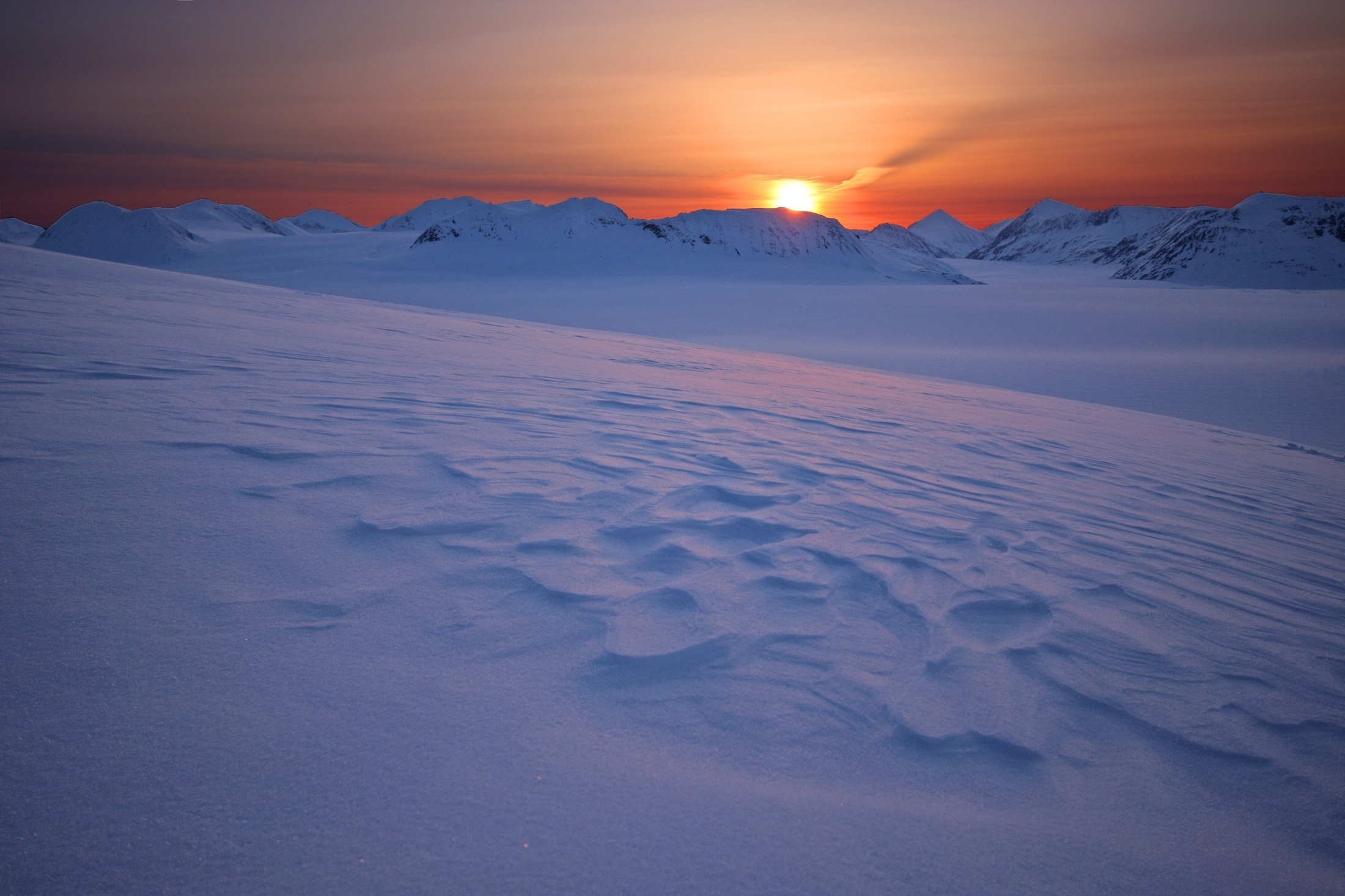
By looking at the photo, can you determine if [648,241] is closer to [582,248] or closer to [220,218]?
[582,248]

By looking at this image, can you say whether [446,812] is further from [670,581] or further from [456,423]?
[456,423]

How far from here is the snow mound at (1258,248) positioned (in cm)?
9725

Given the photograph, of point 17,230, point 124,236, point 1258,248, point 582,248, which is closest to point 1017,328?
point 582,248

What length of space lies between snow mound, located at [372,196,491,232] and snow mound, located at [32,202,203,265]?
104 m

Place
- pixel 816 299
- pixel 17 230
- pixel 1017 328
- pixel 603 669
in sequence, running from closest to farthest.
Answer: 1. pixel 603 669
2. pixel 1017 328
3. pixel 816 299
4. pixel 17 230

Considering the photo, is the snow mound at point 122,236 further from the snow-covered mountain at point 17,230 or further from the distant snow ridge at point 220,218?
the snow-covered mountain at point 17,230

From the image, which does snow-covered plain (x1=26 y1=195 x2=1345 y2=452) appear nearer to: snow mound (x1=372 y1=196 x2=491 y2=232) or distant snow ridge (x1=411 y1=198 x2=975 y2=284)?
distant snow ridge (x1=411 y1=198 x2=975 y2=284)

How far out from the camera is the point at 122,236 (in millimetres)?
61938

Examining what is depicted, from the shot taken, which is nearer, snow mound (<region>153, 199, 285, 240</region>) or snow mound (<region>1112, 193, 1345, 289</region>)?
snow mound (<region>1112, 193, 1345, 289</region>)

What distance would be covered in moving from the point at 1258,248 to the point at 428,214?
18593cm

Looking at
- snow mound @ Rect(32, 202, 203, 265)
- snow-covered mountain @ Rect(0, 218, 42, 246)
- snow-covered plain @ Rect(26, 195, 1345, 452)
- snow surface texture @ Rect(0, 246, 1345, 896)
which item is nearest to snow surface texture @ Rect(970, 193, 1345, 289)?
snow-covered plain @ Rect(26, 195, 1345, 452)

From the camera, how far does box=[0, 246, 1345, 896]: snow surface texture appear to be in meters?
1.23

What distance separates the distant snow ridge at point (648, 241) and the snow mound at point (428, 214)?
431 feet

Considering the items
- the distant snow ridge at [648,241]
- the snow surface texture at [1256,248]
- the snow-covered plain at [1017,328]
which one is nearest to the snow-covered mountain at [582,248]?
the distant snow ridge at [648,241]
